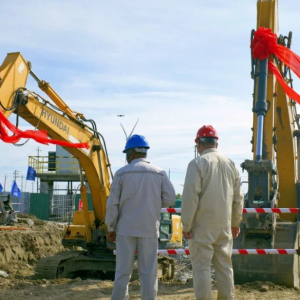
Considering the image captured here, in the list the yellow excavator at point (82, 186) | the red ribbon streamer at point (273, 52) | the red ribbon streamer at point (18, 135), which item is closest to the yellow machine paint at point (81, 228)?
the yellow excavator at point (82, 186)

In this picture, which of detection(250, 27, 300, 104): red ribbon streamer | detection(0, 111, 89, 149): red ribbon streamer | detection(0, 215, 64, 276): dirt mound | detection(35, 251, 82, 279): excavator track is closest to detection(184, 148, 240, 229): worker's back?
detection(0, 111, 89, 149): red ribbon streamer

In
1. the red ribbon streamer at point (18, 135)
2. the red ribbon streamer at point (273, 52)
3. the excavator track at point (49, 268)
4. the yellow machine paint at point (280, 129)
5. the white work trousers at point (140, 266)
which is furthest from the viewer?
the excavator track at point (49, 268)

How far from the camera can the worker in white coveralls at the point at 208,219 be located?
20.0 feet

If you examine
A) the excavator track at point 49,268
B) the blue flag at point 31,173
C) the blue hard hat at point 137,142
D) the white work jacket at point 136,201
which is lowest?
the excavator track at point 49,268

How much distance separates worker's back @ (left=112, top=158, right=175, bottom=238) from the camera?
6.39m

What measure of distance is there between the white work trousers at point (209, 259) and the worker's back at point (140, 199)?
55cm

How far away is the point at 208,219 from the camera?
20.1 ft

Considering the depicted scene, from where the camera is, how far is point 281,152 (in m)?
12.0

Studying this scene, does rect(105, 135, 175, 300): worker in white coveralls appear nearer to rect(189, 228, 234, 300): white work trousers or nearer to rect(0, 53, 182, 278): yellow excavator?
rect(189, 228, 234, 300): white work trousers

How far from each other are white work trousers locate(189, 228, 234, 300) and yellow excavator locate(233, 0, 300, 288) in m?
2.91

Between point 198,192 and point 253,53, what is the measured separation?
210 inches

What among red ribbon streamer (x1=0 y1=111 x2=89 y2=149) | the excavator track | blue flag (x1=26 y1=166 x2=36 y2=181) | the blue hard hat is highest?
blue flag (x1=26 y1=166 x2=36 y2=181)

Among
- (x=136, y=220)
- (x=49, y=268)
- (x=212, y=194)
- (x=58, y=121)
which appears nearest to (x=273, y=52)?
(x=58, y=121)

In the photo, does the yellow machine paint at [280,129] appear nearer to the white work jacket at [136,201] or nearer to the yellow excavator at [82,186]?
the yellow excavator at [82,186]
